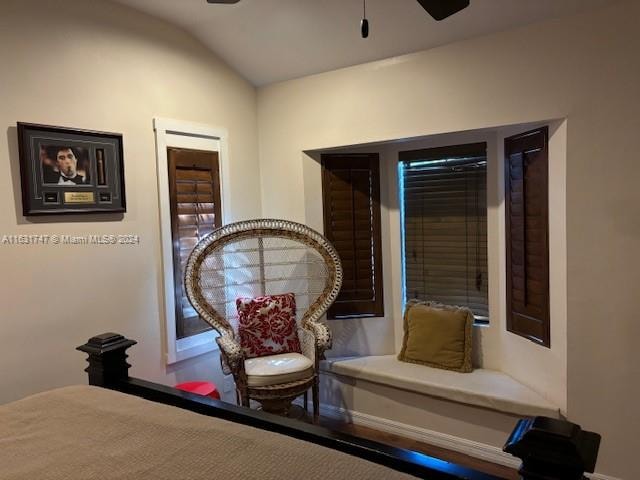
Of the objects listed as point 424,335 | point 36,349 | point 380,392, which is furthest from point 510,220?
point 36,349

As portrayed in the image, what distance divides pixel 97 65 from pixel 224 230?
1170 millimetres

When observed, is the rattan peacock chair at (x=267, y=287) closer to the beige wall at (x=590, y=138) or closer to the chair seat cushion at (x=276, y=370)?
the chair seat cushion at (x=276, y=370)

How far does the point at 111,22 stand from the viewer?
2.65 meters

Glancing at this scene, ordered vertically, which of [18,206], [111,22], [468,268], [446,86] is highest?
[111,22]

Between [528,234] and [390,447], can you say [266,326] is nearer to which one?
[528,234]

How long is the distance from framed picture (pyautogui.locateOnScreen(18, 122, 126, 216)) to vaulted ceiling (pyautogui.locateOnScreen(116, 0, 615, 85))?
887 millimetres

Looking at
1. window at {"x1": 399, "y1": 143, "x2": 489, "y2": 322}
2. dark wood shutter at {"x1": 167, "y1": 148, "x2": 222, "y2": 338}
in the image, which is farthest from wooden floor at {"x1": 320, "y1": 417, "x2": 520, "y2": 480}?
dark wood shutter at {"x1": 167, "y1": 148, "x2": 222, "y2": 338}

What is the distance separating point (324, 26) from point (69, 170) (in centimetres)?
168

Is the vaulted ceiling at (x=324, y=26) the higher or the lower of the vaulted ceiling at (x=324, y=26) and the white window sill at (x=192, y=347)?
the higher

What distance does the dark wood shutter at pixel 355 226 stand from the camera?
3.47 m

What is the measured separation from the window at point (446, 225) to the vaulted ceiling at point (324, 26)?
0.79 metres

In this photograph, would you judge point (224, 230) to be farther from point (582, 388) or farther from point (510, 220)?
point (582, 388)

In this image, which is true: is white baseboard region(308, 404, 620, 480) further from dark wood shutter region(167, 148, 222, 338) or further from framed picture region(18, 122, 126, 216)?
framed picture region(18, 122, 126, 216)

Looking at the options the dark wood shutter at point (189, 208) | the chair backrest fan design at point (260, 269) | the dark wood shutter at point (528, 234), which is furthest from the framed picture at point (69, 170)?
the dark wood shutter at point (528, 234)
